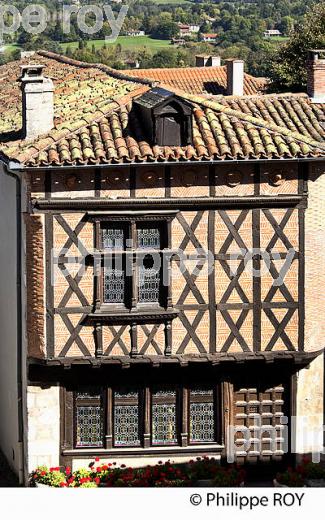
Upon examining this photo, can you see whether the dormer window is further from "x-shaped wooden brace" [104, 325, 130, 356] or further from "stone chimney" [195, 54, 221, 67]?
"stone chimney" [195, 54, 221, 67]

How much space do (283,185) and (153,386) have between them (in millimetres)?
4344

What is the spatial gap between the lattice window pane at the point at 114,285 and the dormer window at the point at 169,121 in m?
2.34

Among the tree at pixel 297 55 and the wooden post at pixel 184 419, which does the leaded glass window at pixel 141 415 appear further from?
the tree at pixel 297 55

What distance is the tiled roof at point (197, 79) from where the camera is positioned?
65188 mm

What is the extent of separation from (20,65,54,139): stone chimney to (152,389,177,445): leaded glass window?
516 cm

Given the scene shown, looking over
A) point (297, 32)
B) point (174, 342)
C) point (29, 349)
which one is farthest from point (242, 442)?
point (297, 32)

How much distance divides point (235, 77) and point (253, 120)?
1377 inches

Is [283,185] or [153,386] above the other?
[283,185]

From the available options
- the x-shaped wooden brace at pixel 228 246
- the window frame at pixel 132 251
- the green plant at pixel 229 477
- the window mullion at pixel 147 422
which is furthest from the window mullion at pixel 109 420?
the x-shaped wooden brace at pixel 228 246

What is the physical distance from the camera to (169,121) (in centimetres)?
2356

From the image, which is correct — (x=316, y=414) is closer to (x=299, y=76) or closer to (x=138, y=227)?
(x=138, y=227)

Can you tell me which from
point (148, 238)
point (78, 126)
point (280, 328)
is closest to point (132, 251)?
point (148, 238)

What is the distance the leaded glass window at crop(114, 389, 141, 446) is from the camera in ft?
80.7

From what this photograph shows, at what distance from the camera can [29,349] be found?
23.7 metres
